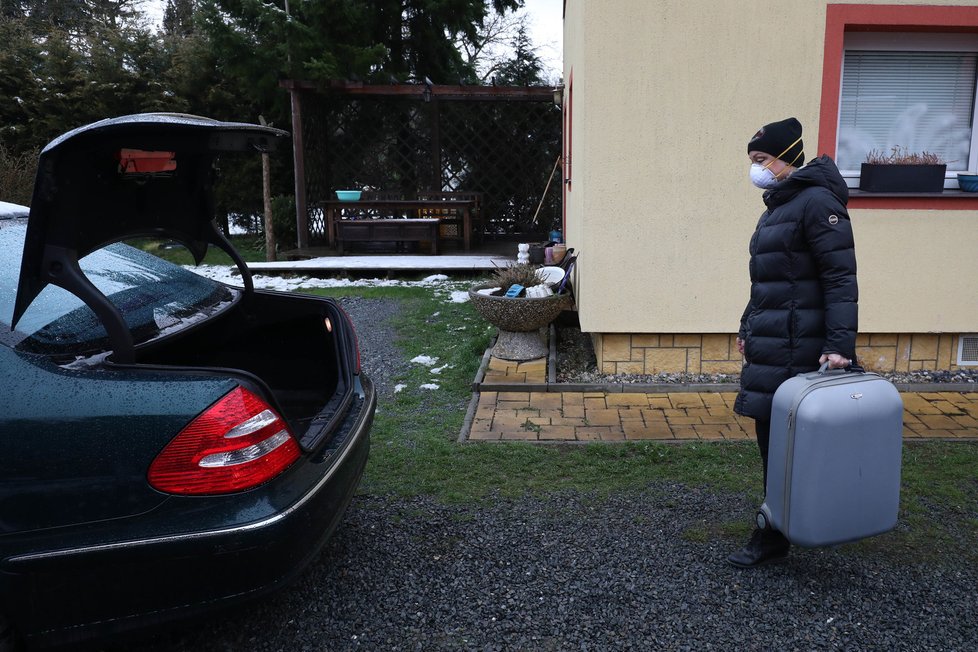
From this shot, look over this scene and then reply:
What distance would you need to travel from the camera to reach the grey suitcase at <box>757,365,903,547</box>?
2.56 meters

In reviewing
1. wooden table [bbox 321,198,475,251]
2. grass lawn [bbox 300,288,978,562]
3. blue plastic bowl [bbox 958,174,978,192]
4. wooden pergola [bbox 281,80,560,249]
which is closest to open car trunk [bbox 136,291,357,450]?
grass lawn [bbox 300,288,978,562]

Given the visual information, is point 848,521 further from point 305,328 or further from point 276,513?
point 305,328

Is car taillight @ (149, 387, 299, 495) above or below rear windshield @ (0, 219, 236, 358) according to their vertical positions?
below

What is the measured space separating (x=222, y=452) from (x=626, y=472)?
2257 mm

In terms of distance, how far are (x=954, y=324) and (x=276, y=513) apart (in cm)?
479

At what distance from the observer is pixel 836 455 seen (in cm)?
257

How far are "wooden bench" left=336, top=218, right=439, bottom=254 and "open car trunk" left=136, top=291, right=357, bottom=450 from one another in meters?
7.91

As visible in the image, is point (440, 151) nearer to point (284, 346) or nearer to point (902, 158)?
point (902, 158)

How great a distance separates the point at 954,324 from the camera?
5172mm

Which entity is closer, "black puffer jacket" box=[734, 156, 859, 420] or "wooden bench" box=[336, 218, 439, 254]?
"black puffer jacket" box=[734, 156, 859, 420]

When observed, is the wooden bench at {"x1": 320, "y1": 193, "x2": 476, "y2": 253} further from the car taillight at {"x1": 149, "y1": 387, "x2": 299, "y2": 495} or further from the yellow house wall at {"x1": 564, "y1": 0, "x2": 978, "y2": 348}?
the car taillight at {"x1": 149, "y1": 387, "x2": 299, "y2": 495}

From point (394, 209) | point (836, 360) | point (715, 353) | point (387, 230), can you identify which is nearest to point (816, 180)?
point (836, 360)

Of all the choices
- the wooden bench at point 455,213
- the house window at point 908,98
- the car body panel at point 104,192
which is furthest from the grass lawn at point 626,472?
the wooden bench at point 455,213

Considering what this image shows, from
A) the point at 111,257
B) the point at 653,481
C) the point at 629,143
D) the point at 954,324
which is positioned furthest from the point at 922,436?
the point at 111,257
